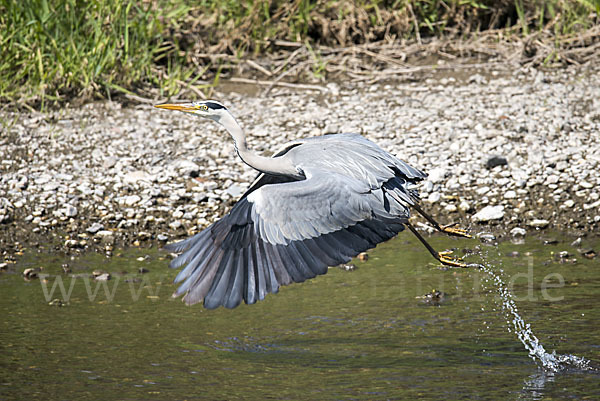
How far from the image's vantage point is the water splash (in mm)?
4527

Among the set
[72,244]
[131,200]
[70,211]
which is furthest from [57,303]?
[131,200]

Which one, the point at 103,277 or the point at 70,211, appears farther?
the point at 70,211

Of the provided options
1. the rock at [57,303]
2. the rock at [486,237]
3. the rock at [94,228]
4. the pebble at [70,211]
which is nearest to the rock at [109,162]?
the pebble at [70,211]

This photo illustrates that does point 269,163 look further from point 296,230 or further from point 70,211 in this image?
point 70,211

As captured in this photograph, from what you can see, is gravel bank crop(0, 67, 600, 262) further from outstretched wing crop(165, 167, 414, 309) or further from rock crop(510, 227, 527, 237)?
outstretched wing crop(165, 167, 414, 309)

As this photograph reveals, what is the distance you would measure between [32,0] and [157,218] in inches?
130

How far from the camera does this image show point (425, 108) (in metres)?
8.75

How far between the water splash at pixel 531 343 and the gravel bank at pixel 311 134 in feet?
4.15

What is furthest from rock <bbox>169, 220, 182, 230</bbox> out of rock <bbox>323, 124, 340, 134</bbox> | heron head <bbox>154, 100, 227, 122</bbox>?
rock <bbox>323, 124, 340, 134</bbox>

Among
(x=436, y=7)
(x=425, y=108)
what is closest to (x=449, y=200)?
(x=425, y=108)

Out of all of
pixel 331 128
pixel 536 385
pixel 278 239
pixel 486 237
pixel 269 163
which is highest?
pixel 269 163

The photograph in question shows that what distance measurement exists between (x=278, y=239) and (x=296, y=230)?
0.12 m

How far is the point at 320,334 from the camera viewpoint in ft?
16.7

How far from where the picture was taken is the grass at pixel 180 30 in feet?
29.3
